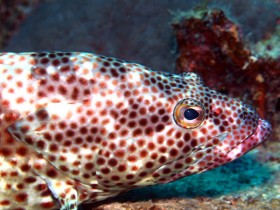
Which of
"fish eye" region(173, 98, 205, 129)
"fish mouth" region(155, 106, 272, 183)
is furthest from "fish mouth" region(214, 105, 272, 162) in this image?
"fish eye" region(173, 98, 205, 129)

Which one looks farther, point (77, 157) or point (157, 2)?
point (157, 2)

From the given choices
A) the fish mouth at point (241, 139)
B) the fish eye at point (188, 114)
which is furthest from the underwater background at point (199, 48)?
the fish eye at point (188, 114)

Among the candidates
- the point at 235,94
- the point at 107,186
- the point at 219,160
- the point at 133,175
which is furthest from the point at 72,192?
the point at 235,94

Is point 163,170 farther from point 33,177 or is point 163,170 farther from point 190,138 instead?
point 33,177

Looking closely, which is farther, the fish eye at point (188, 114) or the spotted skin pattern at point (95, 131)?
the fish eye at point (188, 114)

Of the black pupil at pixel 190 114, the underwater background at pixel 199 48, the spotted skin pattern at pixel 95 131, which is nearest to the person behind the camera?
the spotted skin pattern at pixel 95 131

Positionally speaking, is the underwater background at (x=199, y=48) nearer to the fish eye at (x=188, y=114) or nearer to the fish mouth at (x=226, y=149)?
the fish mouth at (x=226, y=149)
